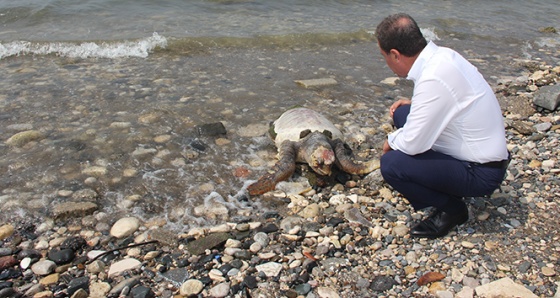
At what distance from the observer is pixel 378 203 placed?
438cm

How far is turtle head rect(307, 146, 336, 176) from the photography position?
4.60m

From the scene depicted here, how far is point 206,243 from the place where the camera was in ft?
12.3

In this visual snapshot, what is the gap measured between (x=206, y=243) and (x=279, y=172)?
1.27m

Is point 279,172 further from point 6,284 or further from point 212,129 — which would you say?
point 6,284

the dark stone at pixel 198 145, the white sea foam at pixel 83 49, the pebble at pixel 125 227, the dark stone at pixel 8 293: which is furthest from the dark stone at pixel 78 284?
the white sea foam at pixel 83 49

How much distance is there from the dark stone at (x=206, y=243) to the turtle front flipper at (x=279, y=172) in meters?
0.81

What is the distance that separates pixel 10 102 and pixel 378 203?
5.08 m

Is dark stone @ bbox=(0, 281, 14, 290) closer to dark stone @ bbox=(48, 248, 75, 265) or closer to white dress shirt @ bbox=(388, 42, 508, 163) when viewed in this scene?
dark stone @ bbox=(48, 248, 75, 265)

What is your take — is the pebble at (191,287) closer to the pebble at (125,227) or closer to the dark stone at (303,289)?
the dark stone at (303,289)

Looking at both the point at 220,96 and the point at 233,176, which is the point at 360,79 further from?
the point at 233,176

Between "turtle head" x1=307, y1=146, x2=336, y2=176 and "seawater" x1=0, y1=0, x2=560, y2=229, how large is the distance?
581mm

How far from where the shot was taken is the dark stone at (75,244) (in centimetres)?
372

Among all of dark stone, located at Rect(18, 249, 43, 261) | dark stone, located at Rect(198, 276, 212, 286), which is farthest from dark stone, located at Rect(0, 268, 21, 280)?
dark stone, located at Rect(198, 276, 212, 286)

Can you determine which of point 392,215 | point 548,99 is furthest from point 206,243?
point 548,99
